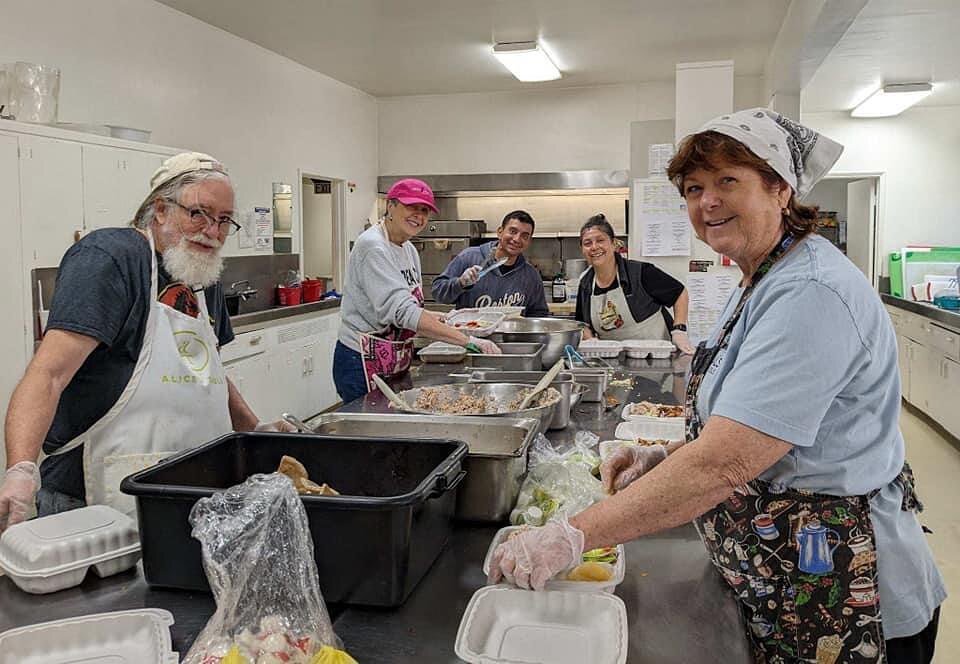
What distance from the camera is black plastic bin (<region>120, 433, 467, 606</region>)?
1270mm

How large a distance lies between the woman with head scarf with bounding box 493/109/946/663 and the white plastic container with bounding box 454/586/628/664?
4cm

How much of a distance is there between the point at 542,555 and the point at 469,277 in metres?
3.88

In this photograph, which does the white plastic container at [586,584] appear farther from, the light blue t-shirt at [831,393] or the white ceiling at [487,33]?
the white ceiling at [487,33]

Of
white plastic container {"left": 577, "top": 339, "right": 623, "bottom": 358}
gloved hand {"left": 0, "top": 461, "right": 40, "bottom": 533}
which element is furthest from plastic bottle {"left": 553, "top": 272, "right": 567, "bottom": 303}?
gloved hand {"left": 0, "top": 461, "right": 40, "bottom": 533}

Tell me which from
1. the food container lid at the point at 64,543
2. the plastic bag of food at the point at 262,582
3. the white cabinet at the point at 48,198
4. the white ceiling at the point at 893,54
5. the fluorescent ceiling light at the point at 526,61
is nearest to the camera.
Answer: the plastic bag of food at the point at 262,582

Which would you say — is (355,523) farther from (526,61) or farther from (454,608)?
(526,61)

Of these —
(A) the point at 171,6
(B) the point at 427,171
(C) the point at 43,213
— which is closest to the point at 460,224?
(B) the point at 427,171

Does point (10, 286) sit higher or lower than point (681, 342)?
higher

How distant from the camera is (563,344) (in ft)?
12.5

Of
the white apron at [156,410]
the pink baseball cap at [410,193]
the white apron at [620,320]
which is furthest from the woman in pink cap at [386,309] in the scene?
the white apron at [156,410]

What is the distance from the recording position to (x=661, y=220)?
5.79 meters

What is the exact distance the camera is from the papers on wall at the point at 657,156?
5.83m

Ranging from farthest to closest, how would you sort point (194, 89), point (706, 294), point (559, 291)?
1. point (559, 291)
2. point (706, 294)
3. point (194, 89)

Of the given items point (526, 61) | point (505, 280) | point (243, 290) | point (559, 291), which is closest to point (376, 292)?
point (505, 280)
